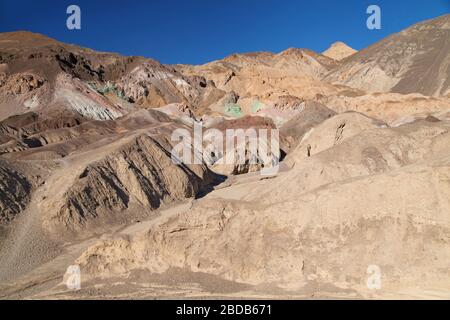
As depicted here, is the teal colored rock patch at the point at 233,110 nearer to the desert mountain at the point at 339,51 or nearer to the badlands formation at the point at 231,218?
the badlands formation at the point at 231,218

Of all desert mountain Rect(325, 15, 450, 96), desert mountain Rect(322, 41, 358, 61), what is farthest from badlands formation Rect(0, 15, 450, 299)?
desert mountain Rect(322, 41, 358, 61)

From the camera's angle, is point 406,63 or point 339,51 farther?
point 339,51

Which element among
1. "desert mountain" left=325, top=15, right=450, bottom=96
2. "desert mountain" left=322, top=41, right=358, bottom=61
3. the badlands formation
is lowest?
the badlands formation

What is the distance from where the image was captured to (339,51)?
14125 centimetres

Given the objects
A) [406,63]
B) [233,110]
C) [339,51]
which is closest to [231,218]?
[233,110]

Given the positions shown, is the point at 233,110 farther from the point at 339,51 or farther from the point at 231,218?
the point at 339,51

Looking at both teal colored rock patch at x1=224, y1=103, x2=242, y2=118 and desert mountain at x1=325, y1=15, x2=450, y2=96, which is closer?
teal colored rock patch at x1=224, y1=103, x2=242, y2=118

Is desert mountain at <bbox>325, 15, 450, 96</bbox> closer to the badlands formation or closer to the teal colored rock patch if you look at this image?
the teal colored rock patch

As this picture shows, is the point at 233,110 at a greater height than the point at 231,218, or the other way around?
the point at 233,110

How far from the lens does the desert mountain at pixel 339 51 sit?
138 m

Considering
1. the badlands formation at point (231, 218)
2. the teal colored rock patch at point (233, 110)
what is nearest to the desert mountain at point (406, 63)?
the teal colored rock patch at point (233, 110)

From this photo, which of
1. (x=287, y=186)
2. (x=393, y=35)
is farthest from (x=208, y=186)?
(x=393, y=35)

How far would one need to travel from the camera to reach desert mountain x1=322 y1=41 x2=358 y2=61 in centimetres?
13850

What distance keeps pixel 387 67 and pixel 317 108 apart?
49513 mm
